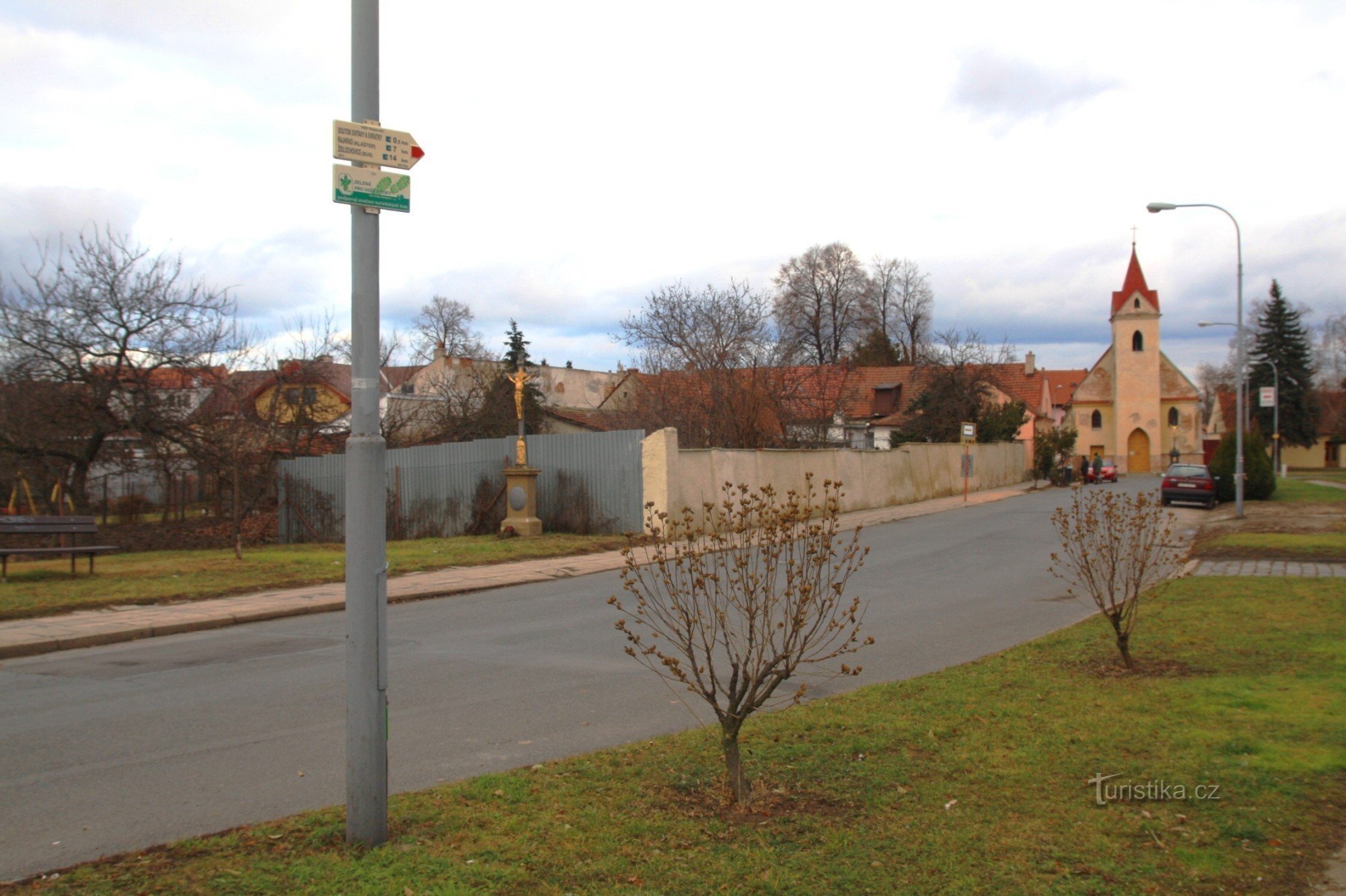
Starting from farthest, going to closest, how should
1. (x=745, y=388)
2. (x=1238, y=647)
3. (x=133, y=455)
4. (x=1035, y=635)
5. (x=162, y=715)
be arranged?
→ (x=745, y=388)
(x=133, y=455)
(x=1035, y=635)
(x=1238, y=647)
(x=162, y=715)

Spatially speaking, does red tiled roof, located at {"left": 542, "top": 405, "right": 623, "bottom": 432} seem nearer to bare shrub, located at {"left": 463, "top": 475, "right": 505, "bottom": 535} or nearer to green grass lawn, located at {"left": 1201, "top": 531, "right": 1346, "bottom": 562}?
bare shrub, located at {"left": 463, "top": 475, "right": 505, "bottom": 535}

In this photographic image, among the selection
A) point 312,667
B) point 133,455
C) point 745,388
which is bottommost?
point 312,667

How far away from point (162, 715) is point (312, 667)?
1973 millimetres

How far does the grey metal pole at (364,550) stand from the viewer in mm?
4566

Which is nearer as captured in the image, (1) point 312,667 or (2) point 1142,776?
(2) point 1142,776

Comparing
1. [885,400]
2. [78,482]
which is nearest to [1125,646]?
[78,482]

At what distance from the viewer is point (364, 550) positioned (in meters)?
4.59

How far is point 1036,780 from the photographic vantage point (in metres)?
5.45

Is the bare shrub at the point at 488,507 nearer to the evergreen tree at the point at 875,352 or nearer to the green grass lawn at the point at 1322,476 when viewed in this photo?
the green grass lawn at the point at 1322,476

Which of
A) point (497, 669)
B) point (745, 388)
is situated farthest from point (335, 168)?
point (745, 388)

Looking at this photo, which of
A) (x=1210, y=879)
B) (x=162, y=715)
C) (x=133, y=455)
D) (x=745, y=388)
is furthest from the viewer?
(x=745, y=388)

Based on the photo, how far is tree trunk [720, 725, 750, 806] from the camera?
5.09 meters

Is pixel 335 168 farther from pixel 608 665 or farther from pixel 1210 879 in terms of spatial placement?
pixel 608 665

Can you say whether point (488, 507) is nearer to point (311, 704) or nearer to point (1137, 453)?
point (311, 704)
